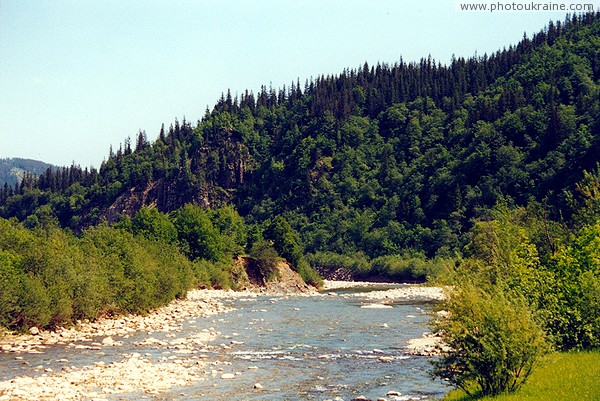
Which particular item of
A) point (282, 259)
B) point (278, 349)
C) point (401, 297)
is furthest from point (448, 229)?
point (278, 349)

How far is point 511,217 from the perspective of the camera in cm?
8119

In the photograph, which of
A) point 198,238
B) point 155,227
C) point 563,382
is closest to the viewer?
point 563,382

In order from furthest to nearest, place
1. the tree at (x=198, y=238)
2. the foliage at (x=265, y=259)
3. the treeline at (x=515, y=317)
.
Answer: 1. the foliage at (x=265, y=259)
2. the tree at (x=198, y=238)
3. the treeline at (x=515, y=317)

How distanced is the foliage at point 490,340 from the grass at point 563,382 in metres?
0.60

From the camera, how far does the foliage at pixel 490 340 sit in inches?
825

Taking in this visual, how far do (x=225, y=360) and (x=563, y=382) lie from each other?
823 inches

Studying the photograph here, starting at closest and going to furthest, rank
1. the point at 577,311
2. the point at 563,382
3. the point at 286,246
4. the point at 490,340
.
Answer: the point at 490,340 → the point at 563,382 → the point at 577,311 → the point at 286,246

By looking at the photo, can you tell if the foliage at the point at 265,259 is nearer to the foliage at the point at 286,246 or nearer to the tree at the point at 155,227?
the foliage at the point at 286,246

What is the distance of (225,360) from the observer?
38.3m

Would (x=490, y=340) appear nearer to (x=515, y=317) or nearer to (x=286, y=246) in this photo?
(x=515, y=317)

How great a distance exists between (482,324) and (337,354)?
68.0 feet

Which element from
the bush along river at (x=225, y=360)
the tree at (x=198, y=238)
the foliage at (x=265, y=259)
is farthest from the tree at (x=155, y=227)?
the bush along river at (x=225, y=360)

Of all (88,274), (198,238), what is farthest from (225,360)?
(198,238)

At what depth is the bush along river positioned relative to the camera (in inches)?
1150
